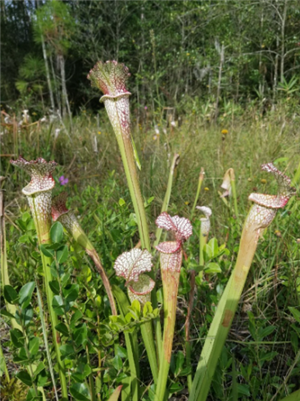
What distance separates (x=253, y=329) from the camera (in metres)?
0.61

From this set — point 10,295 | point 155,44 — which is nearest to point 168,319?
point 10,295

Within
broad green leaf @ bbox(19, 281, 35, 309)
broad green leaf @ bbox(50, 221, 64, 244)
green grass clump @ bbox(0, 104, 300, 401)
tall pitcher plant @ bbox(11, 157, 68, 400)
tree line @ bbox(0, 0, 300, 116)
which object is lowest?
green grass clump @ bbox(0, 104, 300, 401)

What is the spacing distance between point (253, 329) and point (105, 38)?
10565 millimetres

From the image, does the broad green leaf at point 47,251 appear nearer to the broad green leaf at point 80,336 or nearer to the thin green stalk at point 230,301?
the broad green leaf at point 80,336

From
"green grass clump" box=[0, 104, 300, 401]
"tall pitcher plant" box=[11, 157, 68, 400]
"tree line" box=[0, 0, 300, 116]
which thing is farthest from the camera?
"tree line" box=[0, 0, 300, 116]

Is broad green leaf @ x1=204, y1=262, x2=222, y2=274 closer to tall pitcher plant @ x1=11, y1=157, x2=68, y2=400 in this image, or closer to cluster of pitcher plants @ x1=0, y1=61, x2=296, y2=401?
cluster of pitcher plants @ x1=0, y1=61, x2=296, y2=401

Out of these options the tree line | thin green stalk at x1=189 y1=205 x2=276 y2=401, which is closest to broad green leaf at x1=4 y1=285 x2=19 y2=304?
thin green stalk at x1=189 y1=205 x2=276 y2=401

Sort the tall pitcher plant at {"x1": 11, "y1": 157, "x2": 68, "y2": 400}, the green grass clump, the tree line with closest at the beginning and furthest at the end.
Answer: the tall pitcher plant at {"x1": 11, "y1": 157, "x2": 68, "y2": 400} → the green grass clump → the tree line

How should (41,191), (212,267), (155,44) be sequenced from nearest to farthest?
(41,191)
(212,267)
(155,44)

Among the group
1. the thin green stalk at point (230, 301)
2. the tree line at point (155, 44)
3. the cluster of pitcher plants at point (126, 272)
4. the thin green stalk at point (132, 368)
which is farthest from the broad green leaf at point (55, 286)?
the tree line at point (155, 44)

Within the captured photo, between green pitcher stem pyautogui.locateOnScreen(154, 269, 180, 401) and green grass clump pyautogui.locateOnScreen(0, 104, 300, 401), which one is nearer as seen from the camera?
green pitcher stem pyautogui.locateOnScreen(154, 269, 180, 401)

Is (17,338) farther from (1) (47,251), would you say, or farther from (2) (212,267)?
(2) (212,267)

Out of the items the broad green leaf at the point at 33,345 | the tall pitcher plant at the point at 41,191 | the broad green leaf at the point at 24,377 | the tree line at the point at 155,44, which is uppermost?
the tree line at the point at 155,44

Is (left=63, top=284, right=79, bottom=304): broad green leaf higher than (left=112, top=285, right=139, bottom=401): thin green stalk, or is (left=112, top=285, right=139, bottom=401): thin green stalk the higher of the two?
(left=63, top=284, right=79, bottom=304): broad green leaf
